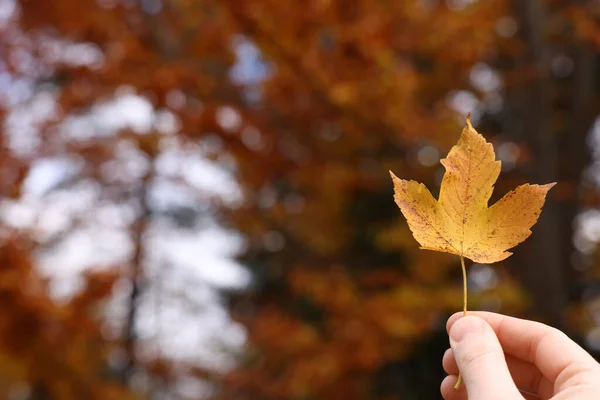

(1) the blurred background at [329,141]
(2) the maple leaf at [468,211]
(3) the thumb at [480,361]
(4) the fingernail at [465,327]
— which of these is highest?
(1) the blurred background at [329,141]

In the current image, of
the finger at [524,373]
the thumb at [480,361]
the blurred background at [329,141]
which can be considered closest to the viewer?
the thumb at [480,361]

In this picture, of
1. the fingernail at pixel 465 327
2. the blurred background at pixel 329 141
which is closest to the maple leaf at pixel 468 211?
the fingernail at pixel 465 327

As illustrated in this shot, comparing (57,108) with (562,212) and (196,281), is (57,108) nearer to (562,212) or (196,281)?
(562,212)

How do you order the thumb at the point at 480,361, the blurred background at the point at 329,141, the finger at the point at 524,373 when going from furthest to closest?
the blurred background at the point at 329,141 < the finger at the point at 524,373 < the thumb at the point at 480,361

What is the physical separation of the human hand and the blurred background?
1579mm

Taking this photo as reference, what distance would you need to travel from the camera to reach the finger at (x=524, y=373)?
2.04 feet

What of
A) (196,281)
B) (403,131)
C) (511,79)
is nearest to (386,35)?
(403,131)

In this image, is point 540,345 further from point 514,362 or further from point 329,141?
point 329,141

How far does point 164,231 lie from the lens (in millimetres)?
9625

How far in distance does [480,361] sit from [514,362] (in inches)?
6.0

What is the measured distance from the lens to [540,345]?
566 mm

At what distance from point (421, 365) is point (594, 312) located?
138 centimetres

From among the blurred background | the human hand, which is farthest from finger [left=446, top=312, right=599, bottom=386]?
the blurred background

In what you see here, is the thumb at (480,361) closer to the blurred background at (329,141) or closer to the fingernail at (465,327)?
the fingernail at (465,327)
